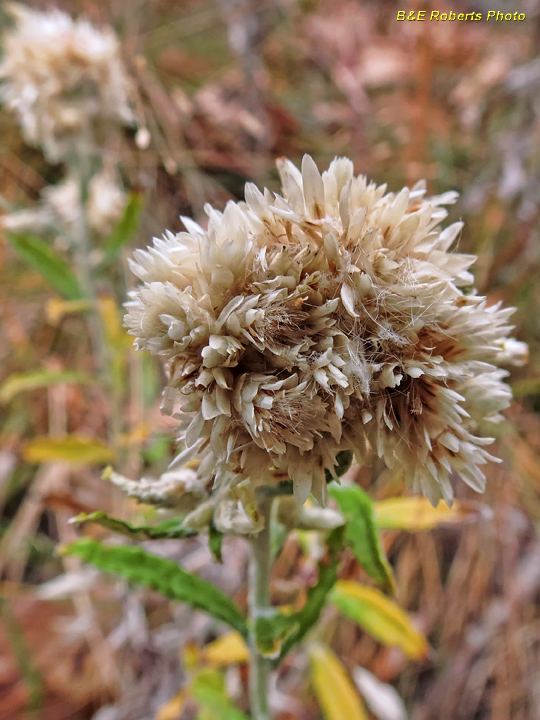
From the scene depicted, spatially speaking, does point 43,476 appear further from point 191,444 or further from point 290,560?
point 191,444

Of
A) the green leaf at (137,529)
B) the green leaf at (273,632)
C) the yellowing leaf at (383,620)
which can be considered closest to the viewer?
the green leaf at (137,529)

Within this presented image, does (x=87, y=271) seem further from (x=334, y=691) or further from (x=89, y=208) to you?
(x=334, y=691)

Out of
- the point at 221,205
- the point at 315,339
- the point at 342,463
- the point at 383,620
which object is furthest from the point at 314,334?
the point at 221,205

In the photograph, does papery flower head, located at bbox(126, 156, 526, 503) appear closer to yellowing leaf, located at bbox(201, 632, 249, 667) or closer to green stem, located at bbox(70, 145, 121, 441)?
yellowing leaf, located at bbox(201, 632, 249, 667)

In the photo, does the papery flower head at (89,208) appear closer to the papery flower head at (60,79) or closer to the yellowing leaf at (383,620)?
the papery flower head at (60,79)

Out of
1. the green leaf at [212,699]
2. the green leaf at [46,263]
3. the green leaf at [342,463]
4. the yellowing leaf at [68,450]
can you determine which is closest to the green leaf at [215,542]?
the green leaf at [342,463]

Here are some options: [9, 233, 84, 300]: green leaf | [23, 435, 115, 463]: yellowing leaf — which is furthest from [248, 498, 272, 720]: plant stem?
[9, 233, 84, 300]: green leaf
